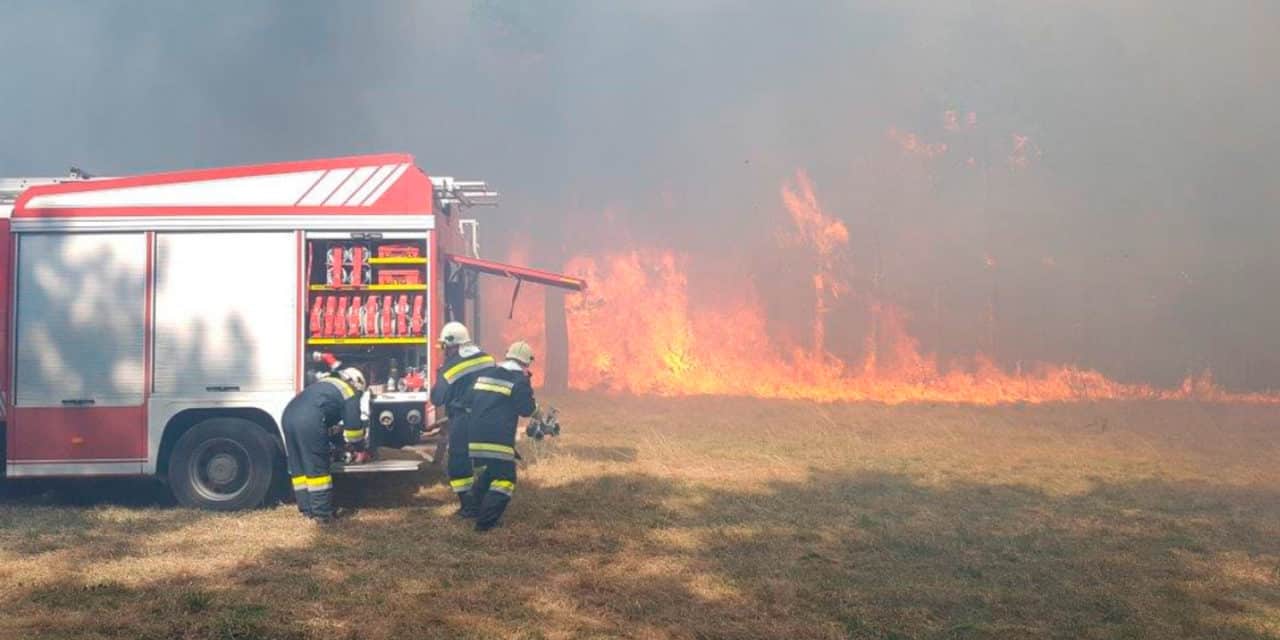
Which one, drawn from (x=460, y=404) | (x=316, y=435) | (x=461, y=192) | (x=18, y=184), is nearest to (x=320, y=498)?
(x=316, y=435)

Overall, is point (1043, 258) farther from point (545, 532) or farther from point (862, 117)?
point (545, 532)

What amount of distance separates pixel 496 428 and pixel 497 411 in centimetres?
16

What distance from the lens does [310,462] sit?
822cm

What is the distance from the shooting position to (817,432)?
15.9 meters

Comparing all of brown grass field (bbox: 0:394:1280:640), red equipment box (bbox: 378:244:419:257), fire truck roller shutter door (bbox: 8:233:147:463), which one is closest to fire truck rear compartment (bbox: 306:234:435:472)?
red equipment box (bbox: 378:244:419:257)

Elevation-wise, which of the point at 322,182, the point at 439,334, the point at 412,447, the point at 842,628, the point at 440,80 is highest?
the point at 440,80

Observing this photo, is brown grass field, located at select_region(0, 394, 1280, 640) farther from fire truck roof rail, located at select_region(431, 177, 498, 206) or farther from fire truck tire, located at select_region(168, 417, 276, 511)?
fire truck roof rail, located at select_region(431, 177, 498, 206)

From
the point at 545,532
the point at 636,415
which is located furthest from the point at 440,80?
the point at 545,532

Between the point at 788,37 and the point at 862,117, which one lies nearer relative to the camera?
the point at 862,117

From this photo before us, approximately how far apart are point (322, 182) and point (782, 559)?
580cm

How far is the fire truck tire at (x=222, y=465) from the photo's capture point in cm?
872

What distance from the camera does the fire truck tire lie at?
8719 millimetres

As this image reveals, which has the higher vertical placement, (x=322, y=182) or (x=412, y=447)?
(x=322, y=182)

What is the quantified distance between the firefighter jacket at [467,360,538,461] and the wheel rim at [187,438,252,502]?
2.41 metres
